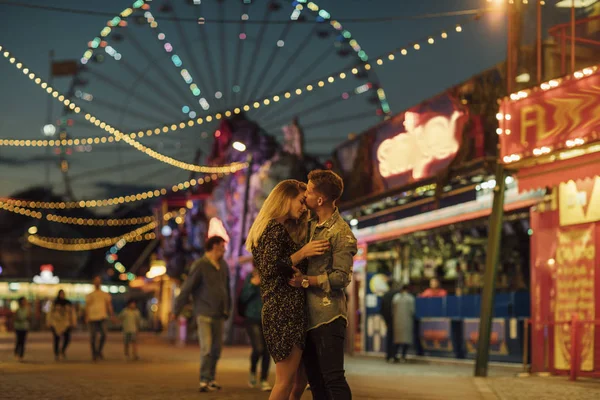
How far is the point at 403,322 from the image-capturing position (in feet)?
66.1

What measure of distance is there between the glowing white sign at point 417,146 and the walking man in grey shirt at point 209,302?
239 inches

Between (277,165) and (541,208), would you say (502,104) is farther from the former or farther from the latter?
(277,165)

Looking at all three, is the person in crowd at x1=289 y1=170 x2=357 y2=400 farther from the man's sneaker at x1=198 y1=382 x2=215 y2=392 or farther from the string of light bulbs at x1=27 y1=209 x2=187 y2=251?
the string of light bulbs at x1=27 y1=209 x2=187 y2=251

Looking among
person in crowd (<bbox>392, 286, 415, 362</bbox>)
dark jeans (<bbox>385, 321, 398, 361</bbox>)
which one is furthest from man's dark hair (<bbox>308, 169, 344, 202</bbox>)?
dark jeans (<bbox>385, 321, 398, 361</bbox>)

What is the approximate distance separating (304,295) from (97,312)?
14585 millimetres

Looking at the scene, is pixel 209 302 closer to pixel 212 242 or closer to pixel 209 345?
pixel 209 345

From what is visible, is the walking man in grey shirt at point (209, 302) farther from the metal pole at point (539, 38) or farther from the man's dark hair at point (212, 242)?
the metal pole at point (539, 38)

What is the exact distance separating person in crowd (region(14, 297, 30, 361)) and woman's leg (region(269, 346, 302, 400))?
14.6m

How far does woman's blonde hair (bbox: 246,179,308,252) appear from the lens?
21.1 feet

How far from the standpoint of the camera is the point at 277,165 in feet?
111

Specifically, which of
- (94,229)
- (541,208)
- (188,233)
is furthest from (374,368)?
(94,229)

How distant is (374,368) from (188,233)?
1228 inches

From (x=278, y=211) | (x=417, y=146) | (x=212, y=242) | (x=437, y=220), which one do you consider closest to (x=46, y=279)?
(x=437, y=220)

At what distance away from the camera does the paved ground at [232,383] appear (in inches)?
449
